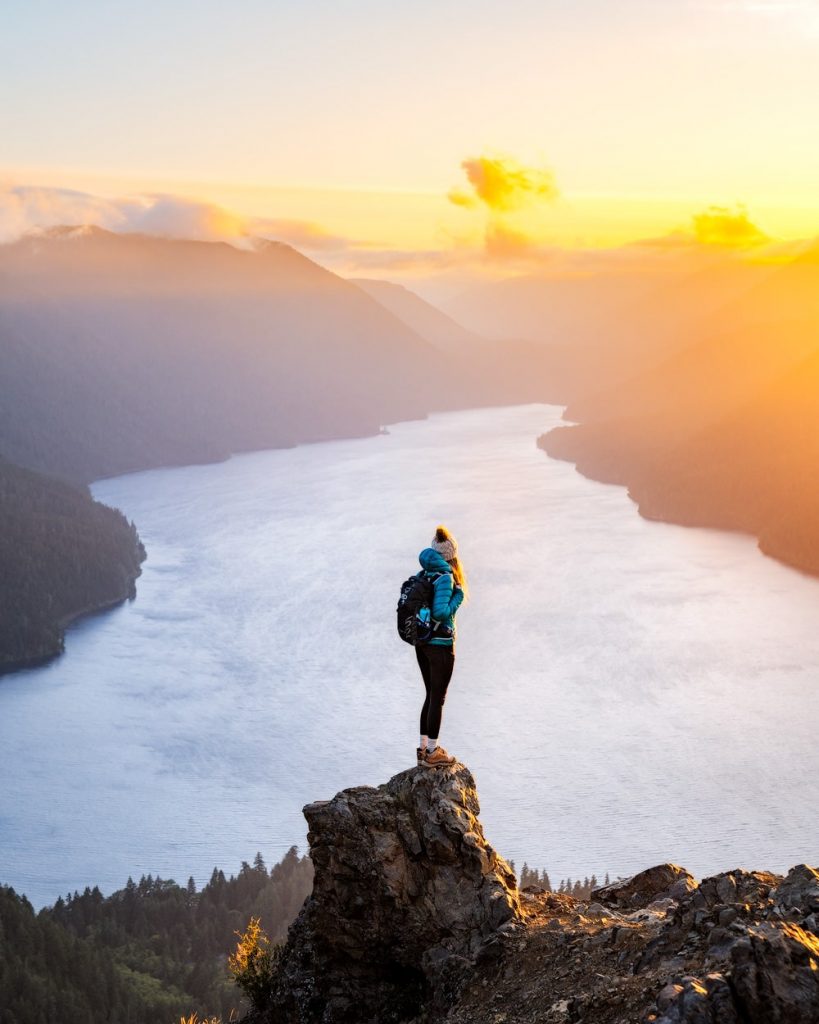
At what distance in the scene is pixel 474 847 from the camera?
1622 cm

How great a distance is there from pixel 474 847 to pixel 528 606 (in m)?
A: 116

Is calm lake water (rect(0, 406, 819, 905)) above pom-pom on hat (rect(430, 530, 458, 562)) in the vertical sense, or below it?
below

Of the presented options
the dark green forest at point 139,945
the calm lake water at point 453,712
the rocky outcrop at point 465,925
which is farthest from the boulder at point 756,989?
the calm lake water at point 453,712

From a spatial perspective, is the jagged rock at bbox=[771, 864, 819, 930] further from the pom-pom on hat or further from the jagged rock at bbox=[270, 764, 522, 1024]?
the pom-pom on hat

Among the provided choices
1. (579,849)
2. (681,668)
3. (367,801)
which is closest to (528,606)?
(681,668)

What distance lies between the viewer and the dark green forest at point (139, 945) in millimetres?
63844

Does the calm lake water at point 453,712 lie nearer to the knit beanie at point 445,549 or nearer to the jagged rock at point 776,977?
the knit beanie at point 445,549

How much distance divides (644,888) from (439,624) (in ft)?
19.0

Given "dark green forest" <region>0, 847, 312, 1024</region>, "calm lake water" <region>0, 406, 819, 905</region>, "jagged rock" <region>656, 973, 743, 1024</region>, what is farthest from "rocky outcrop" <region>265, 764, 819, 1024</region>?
"calm lake water" <region>0, 406, 819, 905</region>

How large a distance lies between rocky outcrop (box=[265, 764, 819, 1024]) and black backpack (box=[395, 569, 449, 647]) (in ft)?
7.45

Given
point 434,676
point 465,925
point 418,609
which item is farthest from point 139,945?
point 418,609

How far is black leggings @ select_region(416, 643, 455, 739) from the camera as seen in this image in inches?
646

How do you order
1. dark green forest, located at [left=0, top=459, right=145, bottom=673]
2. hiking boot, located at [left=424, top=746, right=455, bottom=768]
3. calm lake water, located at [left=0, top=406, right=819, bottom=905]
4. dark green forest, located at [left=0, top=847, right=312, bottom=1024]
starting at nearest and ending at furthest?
hiking boot, located at [left=424, top=746, right=455, bottom=768], dark green forest, located at [left=0, top=847, right=312, bottom=1024], calm lake water, located at [left=0, top=406, right=819, bottom=905], dark green forest, located at [left=0, top=459, right=145, bottom=673]

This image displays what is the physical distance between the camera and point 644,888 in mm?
18172
